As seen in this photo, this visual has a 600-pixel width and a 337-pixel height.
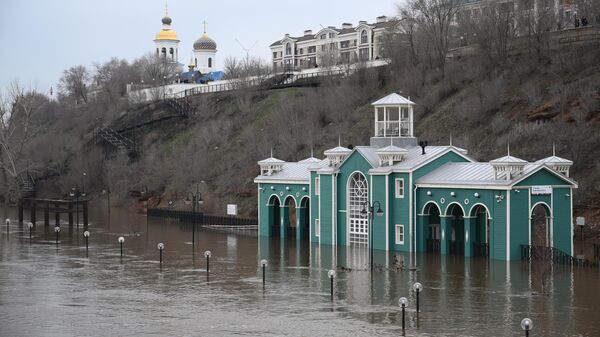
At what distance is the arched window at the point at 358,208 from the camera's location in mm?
52094

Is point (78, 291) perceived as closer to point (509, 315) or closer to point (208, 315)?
point (208, 315)

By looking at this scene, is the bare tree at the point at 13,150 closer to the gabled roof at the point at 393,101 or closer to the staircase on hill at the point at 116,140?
the staircase on hill at the point at 116,140

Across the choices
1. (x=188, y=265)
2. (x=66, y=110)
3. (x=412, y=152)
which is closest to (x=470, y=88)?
(x=412, y=152)

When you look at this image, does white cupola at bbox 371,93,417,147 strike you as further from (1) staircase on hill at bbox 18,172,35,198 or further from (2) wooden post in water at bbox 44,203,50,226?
(1) staircase on hill at bbox 18,172,35,198

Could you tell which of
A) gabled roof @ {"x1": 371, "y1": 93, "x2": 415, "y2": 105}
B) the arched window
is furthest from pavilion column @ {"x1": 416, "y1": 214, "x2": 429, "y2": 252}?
gabled roof @ {"x1": 371, "y1": 93, "x2": 415, "y2": 105}

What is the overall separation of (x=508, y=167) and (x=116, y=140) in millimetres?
82996

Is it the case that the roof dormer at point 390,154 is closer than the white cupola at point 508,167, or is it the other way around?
the white cupola at point 508,167

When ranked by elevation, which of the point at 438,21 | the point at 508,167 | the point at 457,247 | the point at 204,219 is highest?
the point at 438,21

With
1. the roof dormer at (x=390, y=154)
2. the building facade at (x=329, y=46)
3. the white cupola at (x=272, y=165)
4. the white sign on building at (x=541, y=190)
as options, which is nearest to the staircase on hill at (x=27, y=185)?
the building facade at (x=329, y=46)

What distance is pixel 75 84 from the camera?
157375mm

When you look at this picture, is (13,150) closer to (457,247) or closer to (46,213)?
(46,213)

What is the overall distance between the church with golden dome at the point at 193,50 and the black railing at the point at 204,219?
3027 inches

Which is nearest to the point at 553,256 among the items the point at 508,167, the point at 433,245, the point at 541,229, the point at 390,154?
the point at 508,167

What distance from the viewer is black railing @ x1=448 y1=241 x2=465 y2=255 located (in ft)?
158
